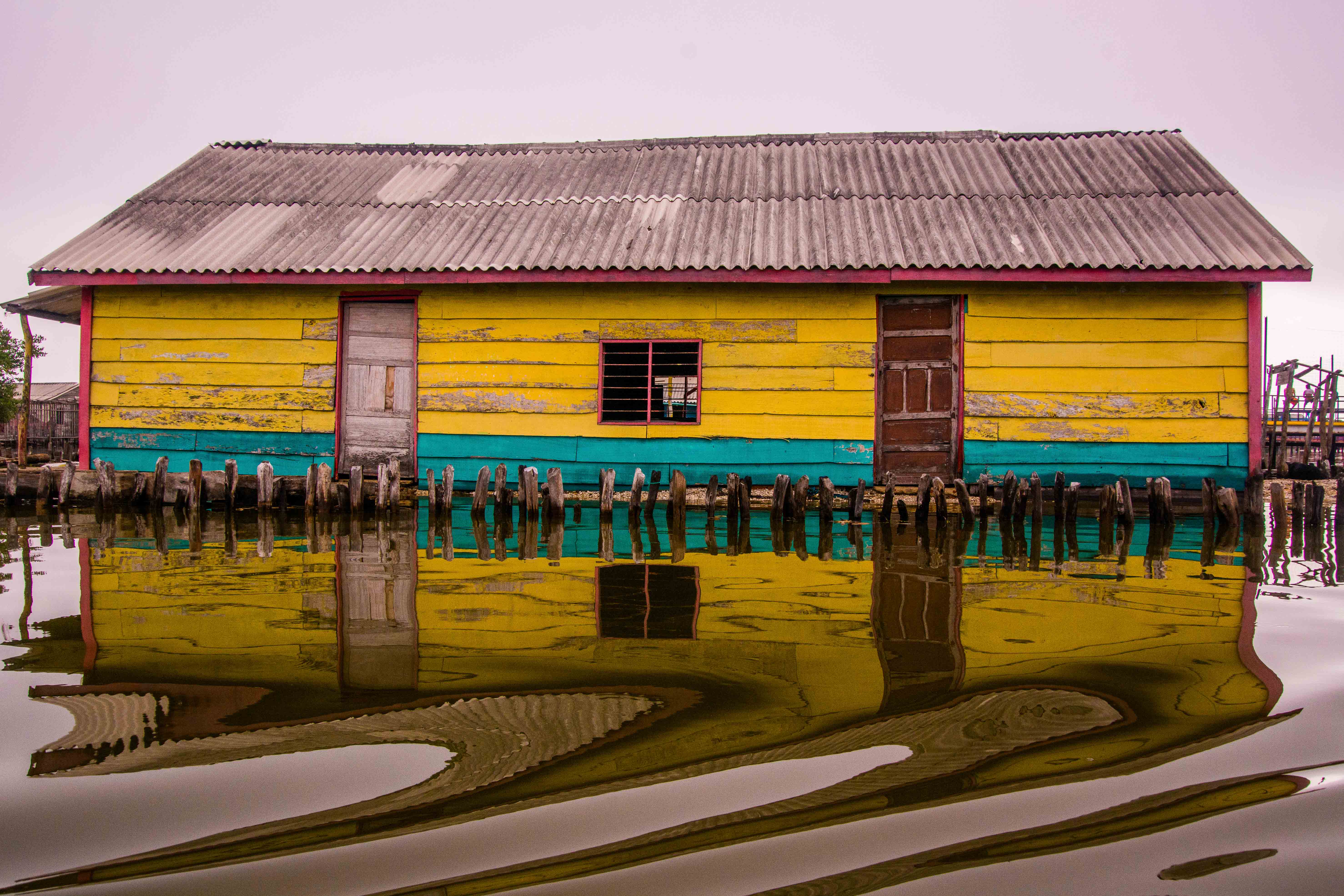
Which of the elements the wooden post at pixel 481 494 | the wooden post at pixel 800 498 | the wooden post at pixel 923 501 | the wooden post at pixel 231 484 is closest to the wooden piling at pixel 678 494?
the wooden post at pixel 800 498

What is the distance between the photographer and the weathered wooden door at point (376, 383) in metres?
12.0

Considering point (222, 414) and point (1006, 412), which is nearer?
point (1006, 412)

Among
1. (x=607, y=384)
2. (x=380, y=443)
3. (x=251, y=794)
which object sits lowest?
(x=251, y=794)

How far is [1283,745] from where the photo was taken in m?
2.65

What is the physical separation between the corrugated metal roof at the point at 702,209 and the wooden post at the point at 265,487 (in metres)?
2.67

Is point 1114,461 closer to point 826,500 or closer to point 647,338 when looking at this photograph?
point 826,500

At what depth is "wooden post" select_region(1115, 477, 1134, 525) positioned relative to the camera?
28.8 ft

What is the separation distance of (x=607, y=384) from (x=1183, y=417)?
22.6 ft

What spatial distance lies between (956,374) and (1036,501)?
2636 millimetres

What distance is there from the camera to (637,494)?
31.3ft

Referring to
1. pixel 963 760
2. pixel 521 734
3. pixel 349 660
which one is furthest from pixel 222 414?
pixel 963 760

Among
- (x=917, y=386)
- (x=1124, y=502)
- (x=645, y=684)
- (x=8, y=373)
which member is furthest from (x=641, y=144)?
(x=8, y=373)

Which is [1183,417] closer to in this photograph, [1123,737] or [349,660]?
[1123,737]

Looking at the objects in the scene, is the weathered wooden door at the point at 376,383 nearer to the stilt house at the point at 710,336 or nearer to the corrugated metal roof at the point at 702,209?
the stilt house at the point at 710,336
